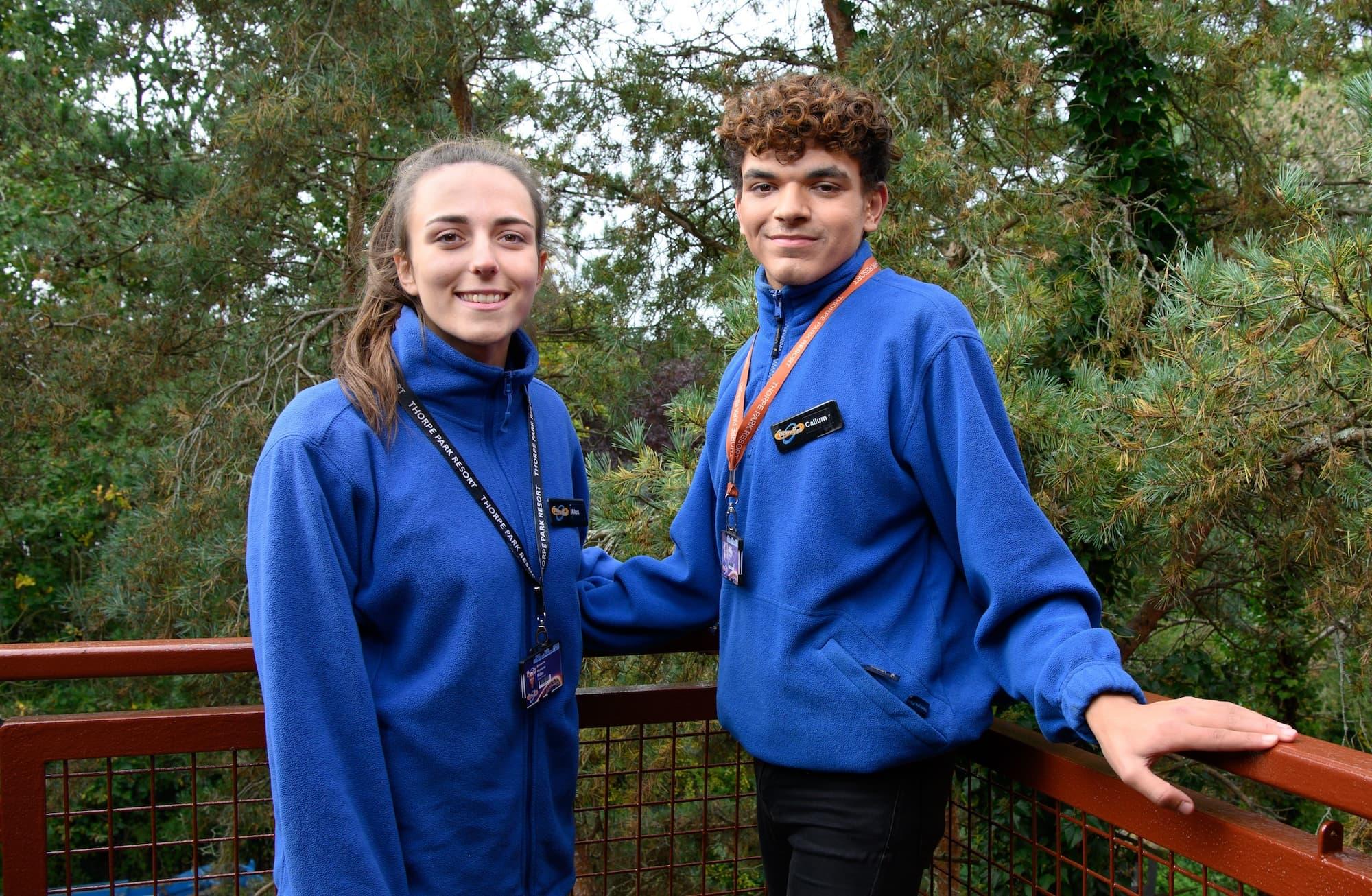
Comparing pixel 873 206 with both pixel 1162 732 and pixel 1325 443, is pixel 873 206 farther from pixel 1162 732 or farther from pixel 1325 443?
pixel 1325 443

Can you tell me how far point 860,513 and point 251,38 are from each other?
653 cm

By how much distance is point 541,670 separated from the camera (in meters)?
1.72

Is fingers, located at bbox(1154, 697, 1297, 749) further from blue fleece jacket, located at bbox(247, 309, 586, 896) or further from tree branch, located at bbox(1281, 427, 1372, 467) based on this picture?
tree branch, located at bbox(1281, 427, 1372, 467)

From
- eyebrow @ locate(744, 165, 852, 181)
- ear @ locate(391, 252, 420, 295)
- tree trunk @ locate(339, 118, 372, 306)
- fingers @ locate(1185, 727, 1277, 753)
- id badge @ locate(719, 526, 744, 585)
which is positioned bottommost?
fingers @ locate(1185, 727, 1277, 753)

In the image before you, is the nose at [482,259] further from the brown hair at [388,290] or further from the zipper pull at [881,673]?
the zipper pull at [881,673]

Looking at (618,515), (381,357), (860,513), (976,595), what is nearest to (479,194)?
(381,357)

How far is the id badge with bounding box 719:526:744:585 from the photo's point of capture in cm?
178

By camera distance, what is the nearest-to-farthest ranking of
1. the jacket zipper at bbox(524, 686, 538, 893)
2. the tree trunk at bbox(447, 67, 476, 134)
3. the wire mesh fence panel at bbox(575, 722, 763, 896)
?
the jacket zipper at bbox(524, 686, 538, 893)
the wire mesh fence panel at bbox(575, 722, 763, 896)
the tree trunk at bbox(447, 67, 476, 134)

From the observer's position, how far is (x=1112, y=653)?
1386mm

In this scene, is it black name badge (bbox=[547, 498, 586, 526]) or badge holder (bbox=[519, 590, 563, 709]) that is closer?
badge holder (bbox=[519, 590, 563, 709])

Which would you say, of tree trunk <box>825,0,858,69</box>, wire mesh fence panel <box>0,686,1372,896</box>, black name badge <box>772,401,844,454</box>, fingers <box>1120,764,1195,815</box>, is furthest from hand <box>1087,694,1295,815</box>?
tree trunk <box>825,0,858,69</box>

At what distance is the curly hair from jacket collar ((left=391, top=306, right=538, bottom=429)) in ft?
1.78

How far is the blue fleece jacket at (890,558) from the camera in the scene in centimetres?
153

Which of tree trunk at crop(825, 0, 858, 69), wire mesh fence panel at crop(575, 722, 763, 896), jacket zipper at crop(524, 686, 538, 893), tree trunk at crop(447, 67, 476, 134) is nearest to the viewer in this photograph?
jacket zipper at crop(524, 686, 538, 893)
